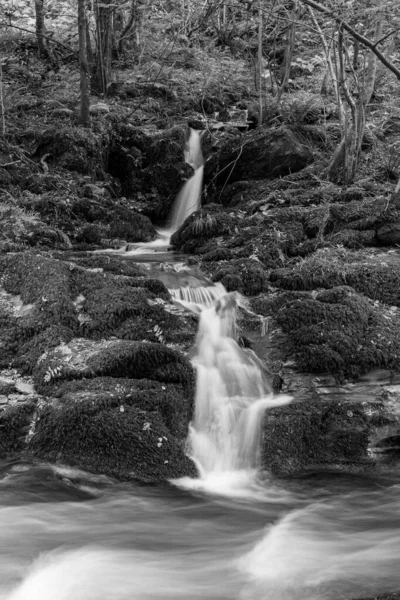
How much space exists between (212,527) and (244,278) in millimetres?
3502

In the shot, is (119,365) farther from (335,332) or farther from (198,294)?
(335,332)

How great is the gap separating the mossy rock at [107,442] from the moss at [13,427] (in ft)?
0.45

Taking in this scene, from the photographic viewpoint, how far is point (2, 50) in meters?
16.6

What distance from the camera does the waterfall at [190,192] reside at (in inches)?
464

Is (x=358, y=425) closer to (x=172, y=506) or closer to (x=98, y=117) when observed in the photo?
(x=172, y=506)

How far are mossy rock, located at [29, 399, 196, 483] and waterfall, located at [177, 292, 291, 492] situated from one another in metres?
0.47

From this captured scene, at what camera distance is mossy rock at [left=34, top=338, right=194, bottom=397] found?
16.8 ft

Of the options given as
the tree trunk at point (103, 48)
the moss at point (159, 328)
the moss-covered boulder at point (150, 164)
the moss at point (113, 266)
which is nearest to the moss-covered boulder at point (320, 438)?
the moss at point (159, 328)

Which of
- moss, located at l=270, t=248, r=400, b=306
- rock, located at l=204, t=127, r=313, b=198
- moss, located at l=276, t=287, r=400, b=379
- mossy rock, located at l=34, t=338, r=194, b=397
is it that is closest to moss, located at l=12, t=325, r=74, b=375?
mossy rock, located at l=34, t=338, r=194, b=397

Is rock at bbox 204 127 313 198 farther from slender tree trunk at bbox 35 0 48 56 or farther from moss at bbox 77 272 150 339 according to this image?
slender tree trunk at bbox 35 0 48 56

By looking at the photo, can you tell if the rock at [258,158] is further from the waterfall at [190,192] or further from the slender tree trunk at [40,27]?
the slender tree trunk at [40,27]

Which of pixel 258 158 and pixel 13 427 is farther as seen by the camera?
pixel 258 158

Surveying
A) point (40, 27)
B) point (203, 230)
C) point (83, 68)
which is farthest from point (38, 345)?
point (40, 27)

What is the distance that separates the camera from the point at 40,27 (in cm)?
1617
